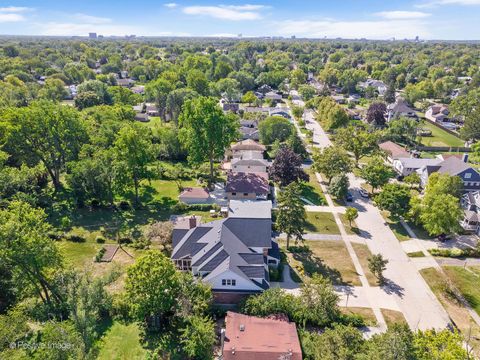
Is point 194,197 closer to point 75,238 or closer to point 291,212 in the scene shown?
point 75,238

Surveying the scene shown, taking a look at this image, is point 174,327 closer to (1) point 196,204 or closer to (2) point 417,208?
(1) point 196,204

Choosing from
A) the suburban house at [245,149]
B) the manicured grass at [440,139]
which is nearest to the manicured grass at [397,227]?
the suburban house at [245,149]

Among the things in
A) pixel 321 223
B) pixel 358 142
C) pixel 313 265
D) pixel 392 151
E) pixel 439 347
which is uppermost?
pixel 358 142

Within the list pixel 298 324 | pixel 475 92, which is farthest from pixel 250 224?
pixel 475 92

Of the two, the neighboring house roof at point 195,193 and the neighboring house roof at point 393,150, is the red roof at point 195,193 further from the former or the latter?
the neighboring house roof at point 393,150

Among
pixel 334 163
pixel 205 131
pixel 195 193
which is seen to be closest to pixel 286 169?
pixel 334 163

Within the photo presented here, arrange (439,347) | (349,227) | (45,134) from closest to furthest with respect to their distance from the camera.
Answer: (439,347)
(349,227)
(45,134)
